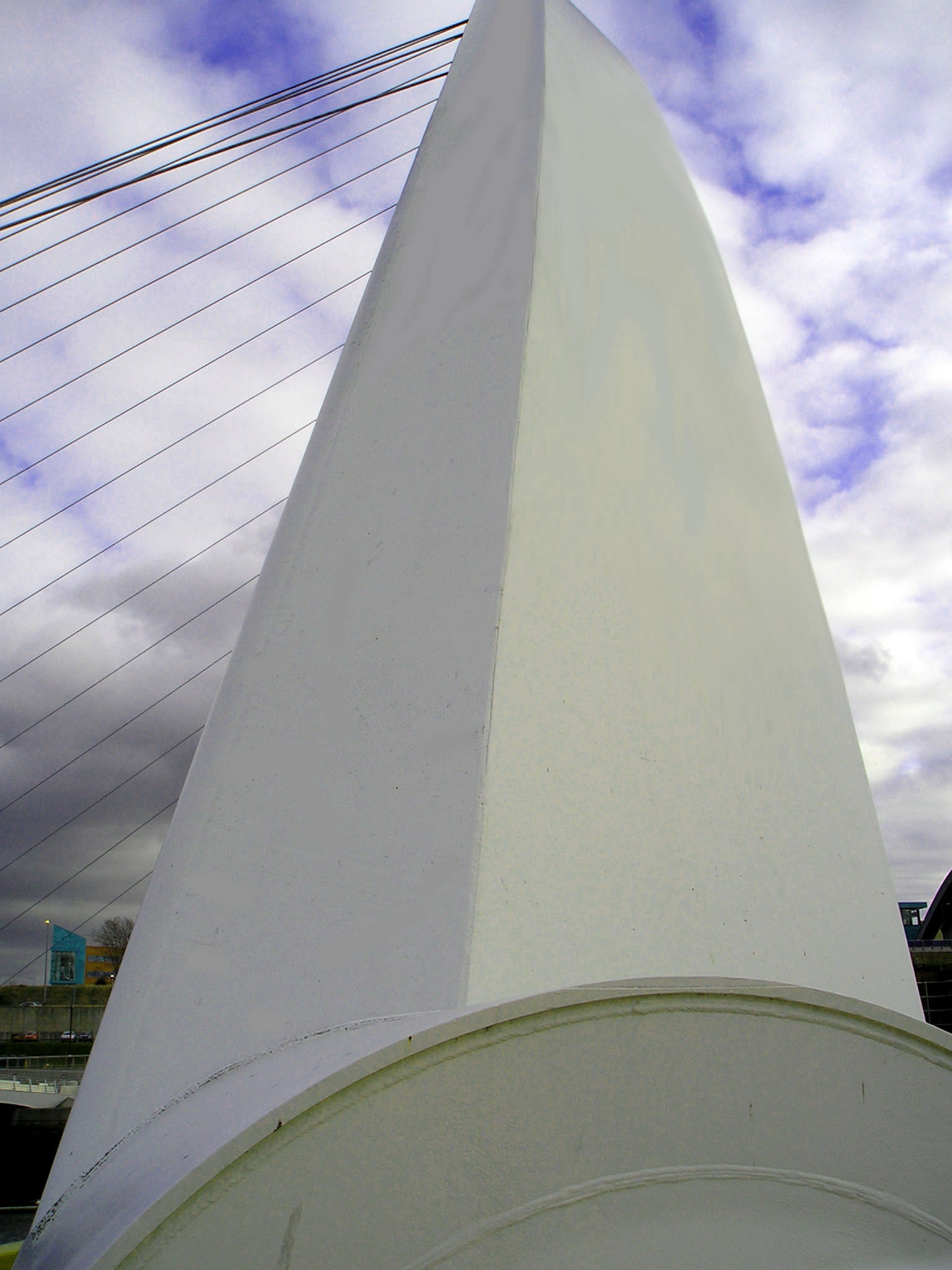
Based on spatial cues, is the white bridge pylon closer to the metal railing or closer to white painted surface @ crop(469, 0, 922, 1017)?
white painted surface @ crop(469, 0, 922, 1017)

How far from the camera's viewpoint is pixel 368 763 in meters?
2.29

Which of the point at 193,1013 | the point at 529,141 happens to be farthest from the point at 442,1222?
the point at 529,141

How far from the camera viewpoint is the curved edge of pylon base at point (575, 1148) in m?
1.04

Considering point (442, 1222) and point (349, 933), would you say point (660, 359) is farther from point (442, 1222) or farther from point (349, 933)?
point (442, 1222)

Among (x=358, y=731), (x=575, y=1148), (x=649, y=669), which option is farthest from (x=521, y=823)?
(x=575, y=1148)

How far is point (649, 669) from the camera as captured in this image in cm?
265

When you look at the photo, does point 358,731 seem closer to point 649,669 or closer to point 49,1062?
point 649,669

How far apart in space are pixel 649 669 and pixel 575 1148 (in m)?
1.60

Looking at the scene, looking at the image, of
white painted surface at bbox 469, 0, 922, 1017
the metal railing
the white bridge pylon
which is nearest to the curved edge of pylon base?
the white bridge pylon

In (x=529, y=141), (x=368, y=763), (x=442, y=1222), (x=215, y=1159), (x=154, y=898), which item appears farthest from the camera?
(x=529, y=141)

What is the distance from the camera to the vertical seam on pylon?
193 cm

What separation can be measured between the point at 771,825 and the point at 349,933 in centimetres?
132

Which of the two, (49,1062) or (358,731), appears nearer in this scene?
(358,731)

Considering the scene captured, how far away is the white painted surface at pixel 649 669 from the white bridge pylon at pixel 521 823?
0.01m
